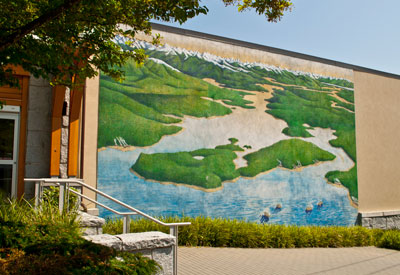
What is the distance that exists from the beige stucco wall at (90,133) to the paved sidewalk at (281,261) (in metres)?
3.32

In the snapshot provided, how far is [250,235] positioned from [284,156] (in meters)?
4.76

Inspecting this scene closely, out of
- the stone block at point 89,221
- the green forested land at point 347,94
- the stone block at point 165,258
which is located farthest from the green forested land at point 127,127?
the green forested land at point 347,94

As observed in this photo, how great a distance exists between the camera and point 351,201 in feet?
50.0

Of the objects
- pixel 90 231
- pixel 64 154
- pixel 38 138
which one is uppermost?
pixel 38 138

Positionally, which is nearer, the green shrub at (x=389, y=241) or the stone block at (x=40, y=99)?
the stone block at (x=40, y=99)

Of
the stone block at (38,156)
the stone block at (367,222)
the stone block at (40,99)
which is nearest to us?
the stone block at (38,156)

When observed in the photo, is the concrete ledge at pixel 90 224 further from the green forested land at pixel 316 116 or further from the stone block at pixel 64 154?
the green forested land at pixel 316 116

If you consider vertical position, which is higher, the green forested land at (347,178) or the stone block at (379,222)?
the green forested land at (347,178)

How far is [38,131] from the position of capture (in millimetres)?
9344

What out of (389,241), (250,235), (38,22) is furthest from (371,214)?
(38,22)

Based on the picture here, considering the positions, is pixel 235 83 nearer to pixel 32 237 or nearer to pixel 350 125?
pixel 350 125

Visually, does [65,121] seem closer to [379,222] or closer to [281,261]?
[281,261]

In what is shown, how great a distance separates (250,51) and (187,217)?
6592 millimetres

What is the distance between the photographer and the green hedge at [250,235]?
9.52m
